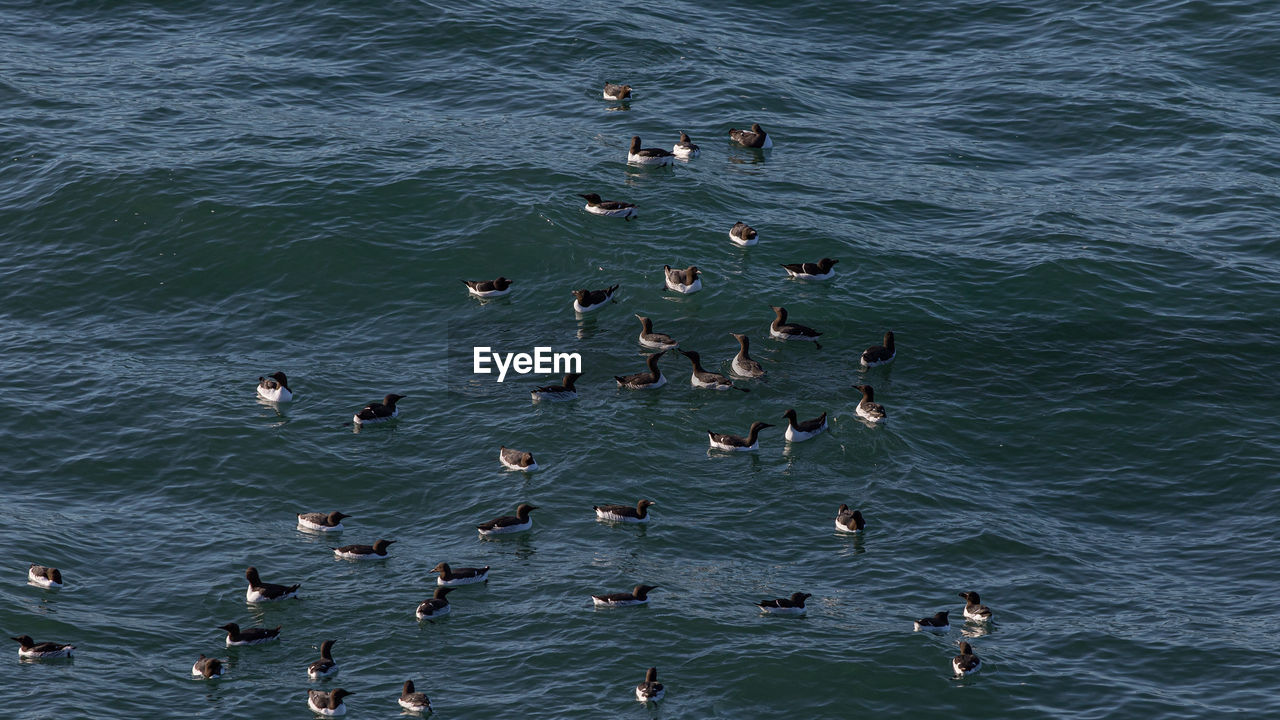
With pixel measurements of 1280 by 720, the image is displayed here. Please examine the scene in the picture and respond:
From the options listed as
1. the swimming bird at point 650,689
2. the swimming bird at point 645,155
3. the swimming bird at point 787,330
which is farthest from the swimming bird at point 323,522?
the swimming bird at point 645,155

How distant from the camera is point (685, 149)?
59.6m

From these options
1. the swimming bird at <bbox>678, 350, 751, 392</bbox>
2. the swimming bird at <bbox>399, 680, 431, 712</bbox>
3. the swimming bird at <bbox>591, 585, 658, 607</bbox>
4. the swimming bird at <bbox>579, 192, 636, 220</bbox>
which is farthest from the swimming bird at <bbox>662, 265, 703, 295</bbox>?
the swimming bird at <bbox>399, 680, 431, 712</bbox>

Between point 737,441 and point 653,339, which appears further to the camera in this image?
point 653,339

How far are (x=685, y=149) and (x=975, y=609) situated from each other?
95.0 ft

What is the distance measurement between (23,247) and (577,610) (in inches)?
1229

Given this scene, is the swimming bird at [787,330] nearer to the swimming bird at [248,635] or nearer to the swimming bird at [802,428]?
the swimming bird at [802,428]

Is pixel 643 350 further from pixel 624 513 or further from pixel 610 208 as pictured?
pixel 624 513

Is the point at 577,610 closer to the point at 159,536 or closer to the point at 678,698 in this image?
the point at 678,698

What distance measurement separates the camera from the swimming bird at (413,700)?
1278 inches

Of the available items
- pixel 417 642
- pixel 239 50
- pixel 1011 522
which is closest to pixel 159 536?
pixel 417 642

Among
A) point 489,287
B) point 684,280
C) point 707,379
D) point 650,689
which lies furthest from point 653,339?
point 650,689

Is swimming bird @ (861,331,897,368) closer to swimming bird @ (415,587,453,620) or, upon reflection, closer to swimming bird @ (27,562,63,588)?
swimming bird @ (415,587,453,620)

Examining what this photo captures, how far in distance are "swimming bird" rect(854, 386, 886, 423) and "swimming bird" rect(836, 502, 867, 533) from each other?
5.42 m

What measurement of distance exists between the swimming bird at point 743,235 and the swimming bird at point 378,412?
612 inches
